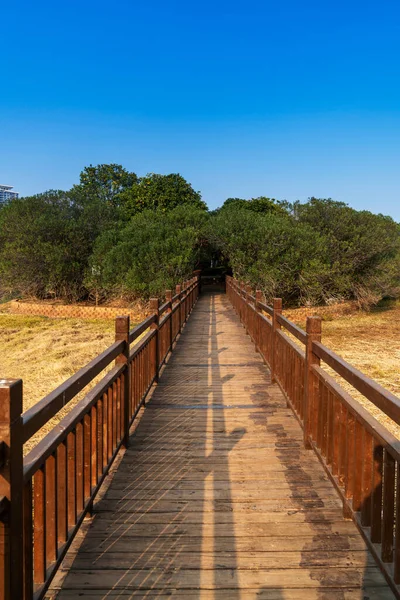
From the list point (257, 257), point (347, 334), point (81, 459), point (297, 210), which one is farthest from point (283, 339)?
point (297, 210)

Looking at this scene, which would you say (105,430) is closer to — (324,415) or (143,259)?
(324,415)

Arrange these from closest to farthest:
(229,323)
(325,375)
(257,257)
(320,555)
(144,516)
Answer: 1. (320,555)
2. (144,516)
3. (325,375)
4. (229,323)
5. (257,257)

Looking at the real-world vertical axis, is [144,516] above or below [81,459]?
below

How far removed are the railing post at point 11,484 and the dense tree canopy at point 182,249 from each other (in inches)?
723

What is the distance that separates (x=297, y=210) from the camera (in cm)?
2484

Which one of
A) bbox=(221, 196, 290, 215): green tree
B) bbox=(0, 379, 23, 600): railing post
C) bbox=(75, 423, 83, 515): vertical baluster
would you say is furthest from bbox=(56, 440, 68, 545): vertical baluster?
bbox=(221, 196, 290, 215): green tree

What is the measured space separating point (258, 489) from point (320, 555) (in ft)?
2.89

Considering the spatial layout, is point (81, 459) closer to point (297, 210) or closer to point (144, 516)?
point (144, 516)

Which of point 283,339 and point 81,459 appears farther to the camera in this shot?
point 283,339

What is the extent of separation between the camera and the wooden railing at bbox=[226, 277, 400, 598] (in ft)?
7.22

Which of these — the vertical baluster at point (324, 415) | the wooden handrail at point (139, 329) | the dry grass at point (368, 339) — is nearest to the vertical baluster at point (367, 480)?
the vertical baluster at point (324, 415)

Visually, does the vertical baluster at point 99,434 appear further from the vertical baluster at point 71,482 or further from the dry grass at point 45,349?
the dry grass at point 45,349

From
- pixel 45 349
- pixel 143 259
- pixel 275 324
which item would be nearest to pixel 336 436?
pixel 275 324

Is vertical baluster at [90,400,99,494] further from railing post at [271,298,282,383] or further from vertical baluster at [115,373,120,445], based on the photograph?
railing post at [271,298,282,383]
